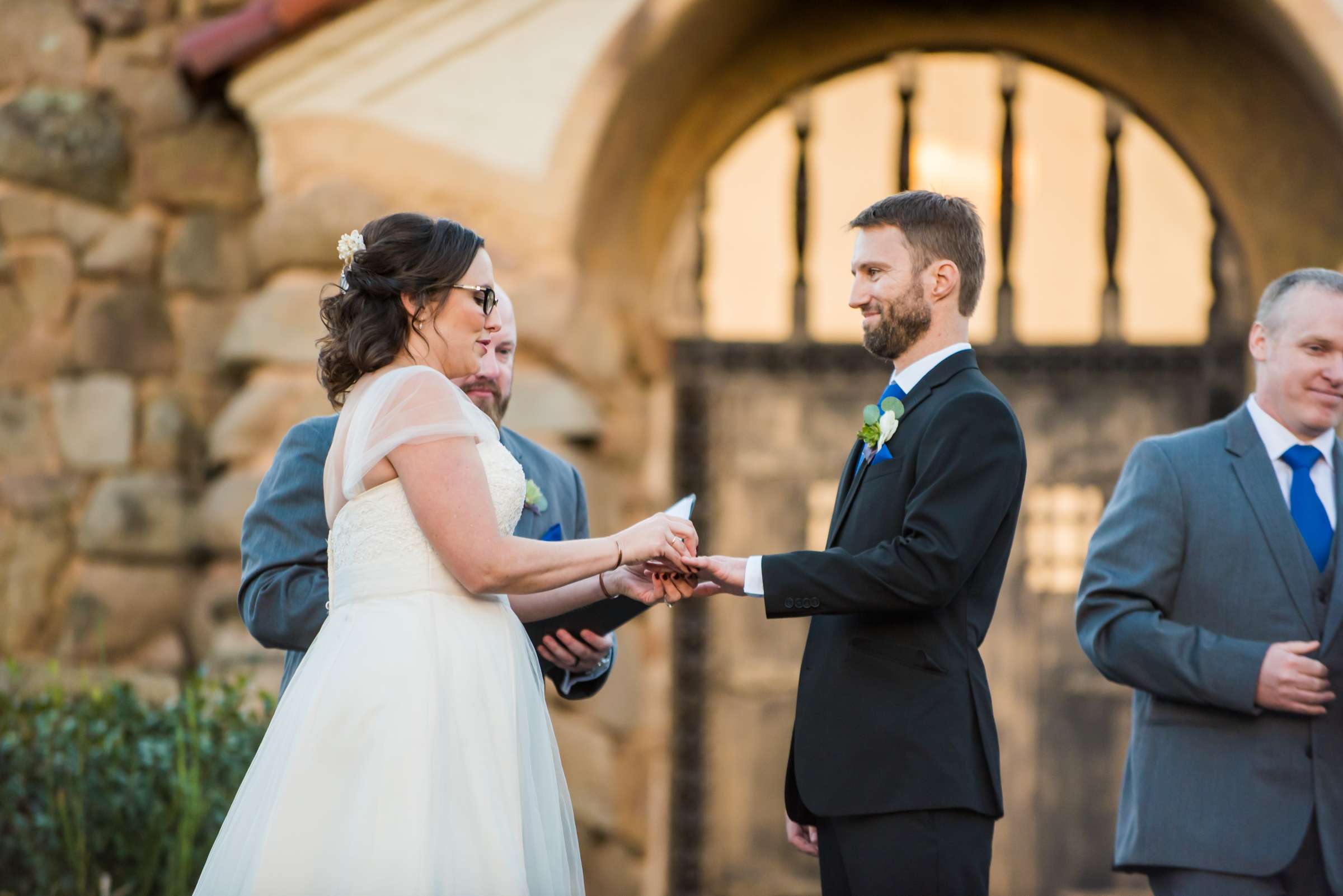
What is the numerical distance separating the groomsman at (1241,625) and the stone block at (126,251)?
3.96 m

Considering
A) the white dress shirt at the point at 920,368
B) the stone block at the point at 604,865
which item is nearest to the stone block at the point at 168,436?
Result: the stone block at the point at 604,865

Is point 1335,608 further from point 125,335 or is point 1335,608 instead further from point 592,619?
point 125,335

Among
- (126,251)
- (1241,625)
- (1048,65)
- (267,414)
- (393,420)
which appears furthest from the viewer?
(1048,65)

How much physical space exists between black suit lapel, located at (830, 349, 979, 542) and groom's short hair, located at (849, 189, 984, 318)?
11 cm

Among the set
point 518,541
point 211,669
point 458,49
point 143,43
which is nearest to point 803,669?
point 518,541

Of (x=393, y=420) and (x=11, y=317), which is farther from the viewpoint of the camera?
(x=11, y=317)

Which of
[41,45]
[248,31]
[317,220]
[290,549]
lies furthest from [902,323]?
[41,45]

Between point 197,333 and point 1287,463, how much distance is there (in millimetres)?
4086

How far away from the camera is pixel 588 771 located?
17.6 ft

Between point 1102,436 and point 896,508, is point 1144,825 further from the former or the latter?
point 1102,436

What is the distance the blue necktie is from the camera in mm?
3145

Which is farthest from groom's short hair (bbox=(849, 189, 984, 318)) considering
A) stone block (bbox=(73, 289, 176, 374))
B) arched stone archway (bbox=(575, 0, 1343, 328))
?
stone block (bbox=(73, 289, 176, 374))

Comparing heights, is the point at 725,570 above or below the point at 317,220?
below

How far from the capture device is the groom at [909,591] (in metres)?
2.71
